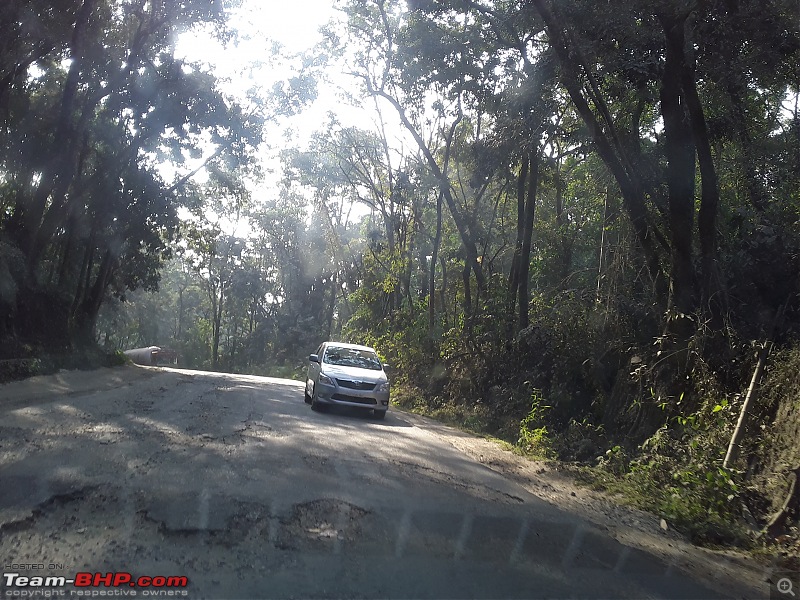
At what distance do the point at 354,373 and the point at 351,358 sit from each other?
144cm

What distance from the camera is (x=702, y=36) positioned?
1336cm

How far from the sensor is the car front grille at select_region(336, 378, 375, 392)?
16500 mm

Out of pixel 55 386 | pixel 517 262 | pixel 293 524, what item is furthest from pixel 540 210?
pixel 293 524

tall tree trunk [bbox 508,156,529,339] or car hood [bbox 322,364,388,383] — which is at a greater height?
tall tree trunk [bbox 508,156,529,339]

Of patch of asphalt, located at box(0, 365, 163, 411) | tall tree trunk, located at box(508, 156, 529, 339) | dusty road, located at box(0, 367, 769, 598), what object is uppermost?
tall tree trunk, located at box(508, 156, 529, 339)

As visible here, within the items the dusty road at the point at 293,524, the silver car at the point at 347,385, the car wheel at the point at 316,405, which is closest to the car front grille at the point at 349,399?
the silver car at the point at 347,385

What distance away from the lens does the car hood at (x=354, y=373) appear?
16717mm

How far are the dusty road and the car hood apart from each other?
521cm

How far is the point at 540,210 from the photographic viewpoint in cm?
3019

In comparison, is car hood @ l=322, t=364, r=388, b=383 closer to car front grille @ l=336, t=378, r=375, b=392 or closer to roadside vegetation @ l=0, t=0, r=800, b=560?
car front grille @ l=336, t=378, r=375, b=392

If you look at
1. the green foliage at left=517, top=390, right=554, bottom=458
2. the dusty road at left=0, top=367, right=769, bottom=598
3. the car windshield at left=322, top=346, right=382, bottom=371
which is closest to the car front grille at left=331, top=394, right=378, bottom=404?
the car windshield at left=322, top=346, right=382, bottom=371

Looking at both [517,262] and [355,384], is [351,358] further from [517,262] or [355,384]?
[517,262]

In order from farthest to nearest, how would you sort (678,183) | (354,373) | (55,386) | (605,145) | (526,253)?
(526,253) → (55,386) → (354,373) → (605,145) → (678,183)

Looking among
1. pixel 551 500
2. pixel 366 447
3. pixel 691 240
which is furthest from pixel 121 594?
pixel 691 240
